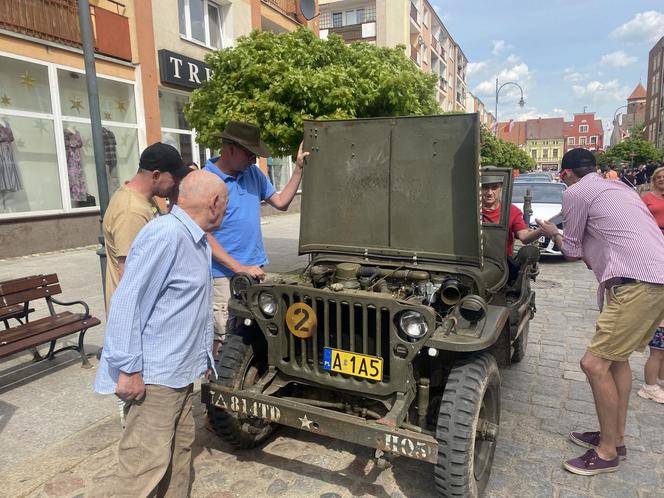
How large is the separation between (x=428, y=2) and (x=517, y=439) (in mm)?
44257

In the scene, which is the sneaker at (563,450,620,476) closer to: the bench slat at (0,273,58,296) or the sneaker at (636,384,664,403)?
the sneaker at (636,384,664,403)

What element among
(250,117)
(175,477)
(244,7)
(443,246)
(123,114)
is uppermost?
(244,7)

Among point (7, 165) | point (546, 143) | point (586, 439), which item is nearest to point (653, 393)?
point (586, 439)

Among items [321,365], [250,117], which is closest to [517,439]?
[321,365]

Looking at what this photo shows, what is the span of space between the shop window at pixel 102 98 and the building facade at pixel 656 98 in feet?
222

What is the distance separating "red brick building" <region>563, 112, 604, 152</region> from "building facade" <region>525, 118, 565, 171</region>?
6.34 feet

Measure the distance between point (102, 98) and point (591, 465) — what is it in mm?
12705

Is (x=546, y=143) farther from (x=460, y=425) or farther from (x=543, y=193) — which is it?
(x=460, y=425)

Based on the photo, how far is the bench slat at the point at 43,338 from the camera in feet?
13.7

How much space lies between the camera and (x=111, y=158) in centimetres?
1254

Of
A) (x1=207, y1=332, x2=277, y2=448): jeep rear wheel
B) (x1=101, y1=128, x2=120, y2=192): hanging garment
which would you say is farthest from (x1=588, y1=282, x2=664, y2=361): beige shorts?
(x1=101, y1=128, x2=120, y2=192): hanging garment

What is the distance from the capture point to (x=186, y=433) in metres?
2.56

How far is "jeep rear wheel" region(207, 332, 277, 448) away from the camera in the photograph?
3.21m

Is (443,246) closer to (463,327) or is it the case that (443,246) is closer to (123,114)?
(463,327)
